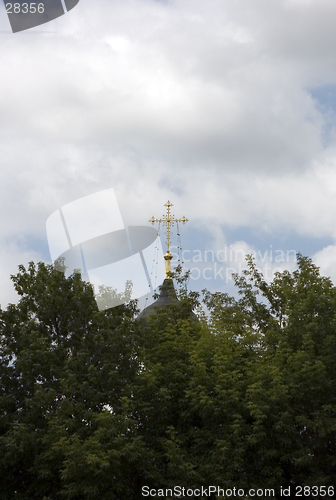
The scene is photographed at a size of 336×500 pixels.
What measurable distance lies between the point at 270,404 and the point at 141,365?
14.6 ft

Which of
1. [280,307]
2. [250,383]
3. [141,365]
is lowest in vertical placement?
[250,383]

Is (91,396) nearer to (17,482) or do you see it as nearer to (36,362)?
(36,362)

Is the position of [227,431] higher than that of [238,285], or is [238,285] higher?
[238,285]

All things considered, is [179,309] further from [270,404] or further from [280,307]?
[270,404]

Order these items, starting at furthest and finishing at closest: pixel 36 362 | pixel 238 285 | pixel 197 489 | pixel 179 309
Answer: pixel 238 285, pixel 179 309, pixel 36 362, pixel 197 489

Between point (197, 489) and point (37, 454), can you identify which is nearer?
point (197, 489)

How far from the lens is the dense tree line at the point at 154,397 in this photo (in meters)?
18.3

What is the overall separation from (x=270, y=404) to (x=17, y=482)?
7.74 metres

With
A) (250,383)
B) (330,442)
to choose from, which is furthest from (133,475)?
(330,442)


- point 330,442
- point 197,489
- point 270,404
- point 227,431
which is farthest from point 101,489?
point 330,442

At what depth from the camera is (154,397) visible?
20406 mm

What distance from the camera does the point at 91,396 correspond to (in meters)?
19.8

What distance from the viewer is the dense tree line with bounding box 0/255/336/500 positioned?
60.1ft

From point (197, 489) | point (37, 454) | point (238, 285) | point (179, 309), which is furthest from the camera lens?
point (238, 285)
